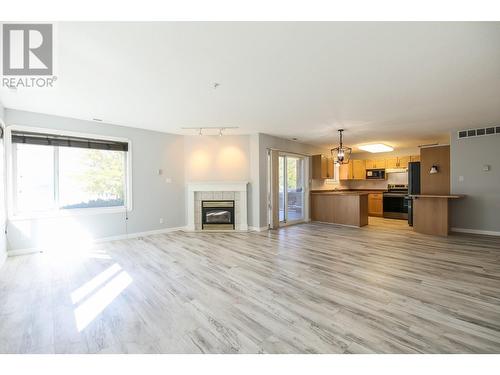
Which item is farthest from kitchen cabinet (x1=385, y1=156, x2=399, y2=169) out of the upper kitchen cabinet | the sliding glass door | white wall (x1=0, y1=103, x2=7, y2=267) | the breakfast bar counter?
white wall (x1=0, y1=103, x2=7, y2=267)

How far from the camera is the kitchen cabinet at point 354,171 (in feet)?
28.9

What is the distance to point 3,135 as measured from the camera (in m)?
3.66

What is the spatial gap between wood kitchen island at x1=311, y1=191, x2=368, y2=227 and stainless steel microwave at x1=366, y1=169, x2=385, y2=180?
231 cm

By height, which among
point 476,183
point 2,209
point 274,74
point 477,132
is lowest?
point 2,209

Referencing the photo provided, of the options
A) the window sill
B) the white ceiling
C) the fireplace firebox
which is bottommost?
the fireplace firebox

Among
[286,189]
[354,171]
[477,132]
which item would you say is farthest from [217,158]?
[477,132]

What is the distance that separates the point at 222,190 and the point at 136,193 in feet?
6.62

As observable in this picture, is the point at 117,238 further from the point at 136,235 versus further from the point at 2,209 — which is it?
the point at 2,209

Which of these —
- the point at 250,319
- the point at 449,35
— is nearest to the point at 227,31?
the point at 449,35

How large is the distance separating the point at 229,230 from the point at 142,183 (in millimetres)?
2404

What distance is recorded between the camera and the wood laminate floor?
67.0 inches

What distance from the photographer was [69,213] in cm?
452

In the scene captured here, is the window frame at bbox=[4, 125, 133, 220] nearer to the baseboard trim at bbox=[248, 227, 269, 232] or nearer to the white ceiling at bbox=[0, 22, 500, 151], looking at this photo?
the white ceiling at bbox=[0, 22, 500, 151]

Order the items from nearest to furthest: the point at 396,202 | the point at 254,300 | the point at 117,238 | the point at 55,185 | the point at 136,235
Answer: the point at 254,300, the point at 55,185, the point at 117,238, the point at 136,235, the point at 396,202
